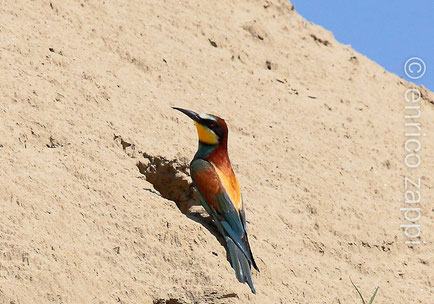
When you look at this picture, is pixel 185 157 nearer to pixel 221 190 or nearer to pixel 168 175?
pixel 168 175

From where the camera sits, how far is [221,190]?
4.36 metres

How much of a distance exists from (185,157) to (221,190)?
15.4 inches

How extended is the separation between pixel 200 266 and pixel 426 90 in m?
3.74

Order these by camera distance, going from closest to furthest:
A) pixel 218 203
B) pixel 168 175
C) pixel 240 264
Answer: pixel 240 264 < pixel 218 203 < pixel 168 175

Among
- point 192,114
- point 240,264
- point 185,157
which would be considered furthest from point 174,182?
point 240,264

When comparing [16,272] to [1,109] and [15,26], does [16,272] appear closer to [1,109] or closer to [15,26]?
[1,109]

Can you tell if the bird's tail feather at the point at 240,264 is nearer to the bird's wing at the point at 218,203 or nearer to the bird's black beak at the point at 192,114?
the bird's wing at the point at 218,203

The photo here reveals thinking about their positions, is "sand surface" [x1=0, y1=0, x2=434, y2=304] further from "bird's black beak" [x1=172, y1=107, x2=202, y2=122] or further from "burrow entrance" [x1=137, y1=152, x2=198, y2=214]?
"bird's black beak" [x1=172, y1=107, x2=202, y2=122]

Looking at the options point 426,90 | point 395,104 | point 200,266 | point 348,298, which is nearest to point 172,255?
point 200,266

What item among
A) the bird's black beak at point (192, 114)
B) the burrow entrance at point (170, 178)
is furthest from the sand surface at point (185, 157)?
the bird's black beak at point (192, 114)

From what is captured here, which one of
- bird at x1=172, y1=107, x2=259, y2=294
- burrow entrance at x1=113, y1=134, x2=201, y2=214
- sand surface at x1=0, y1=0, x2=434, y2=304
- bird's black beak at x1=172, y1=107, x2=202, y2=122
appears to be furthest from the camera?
bird's black beak at x1=172, y1=107, x2=202, y2=122

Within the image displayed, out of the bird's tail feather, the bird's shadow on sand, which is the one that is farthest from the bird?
the bird's shadow on sand

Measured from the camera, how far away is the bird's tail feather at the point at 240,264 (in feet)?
13.2

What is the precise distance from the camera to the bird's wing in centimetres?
421
